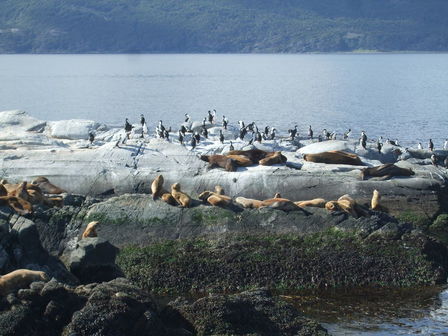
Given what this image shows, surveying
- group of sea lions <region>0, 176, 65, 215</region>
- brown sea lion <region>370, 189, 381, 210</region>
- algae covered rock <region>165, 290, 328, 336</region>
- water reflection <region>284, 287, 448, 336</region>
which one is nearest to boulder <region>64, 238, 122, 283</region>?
algae covered rock <region>165, 290, 328, 336</region>

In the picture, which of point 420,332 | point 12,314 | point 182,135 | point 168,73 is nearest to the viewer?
point 12,314

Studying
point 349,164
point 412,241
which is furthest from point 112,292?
point 349,164

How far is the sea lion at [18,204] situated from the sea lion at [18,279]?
507 cm

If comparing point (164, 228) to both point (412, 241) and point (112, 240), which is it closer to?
point (112, 240)

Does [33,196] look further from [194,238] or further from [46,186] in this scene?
[194,238]

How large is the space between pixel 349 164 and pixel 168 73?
105550mm

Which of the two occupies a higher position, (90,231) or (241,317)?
(241,317)

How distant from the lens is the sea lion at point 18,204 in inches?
810

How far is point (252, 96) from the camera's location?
86562 mm

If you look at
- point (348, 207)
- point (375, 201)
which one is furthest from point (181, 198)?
point (375, 201)

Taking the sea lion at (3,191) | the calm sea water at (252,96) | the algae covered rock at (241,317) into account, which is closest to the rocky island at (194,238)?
the algae covered rock at (241,317)

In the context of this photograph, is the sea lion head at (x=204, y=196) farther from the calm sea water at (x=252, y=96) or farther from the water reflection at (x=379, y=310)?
the calm sea water at (x=252, y=96)

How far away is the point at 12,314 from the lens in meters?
14.5

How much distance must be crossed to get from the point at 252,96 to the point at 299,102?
866cm
